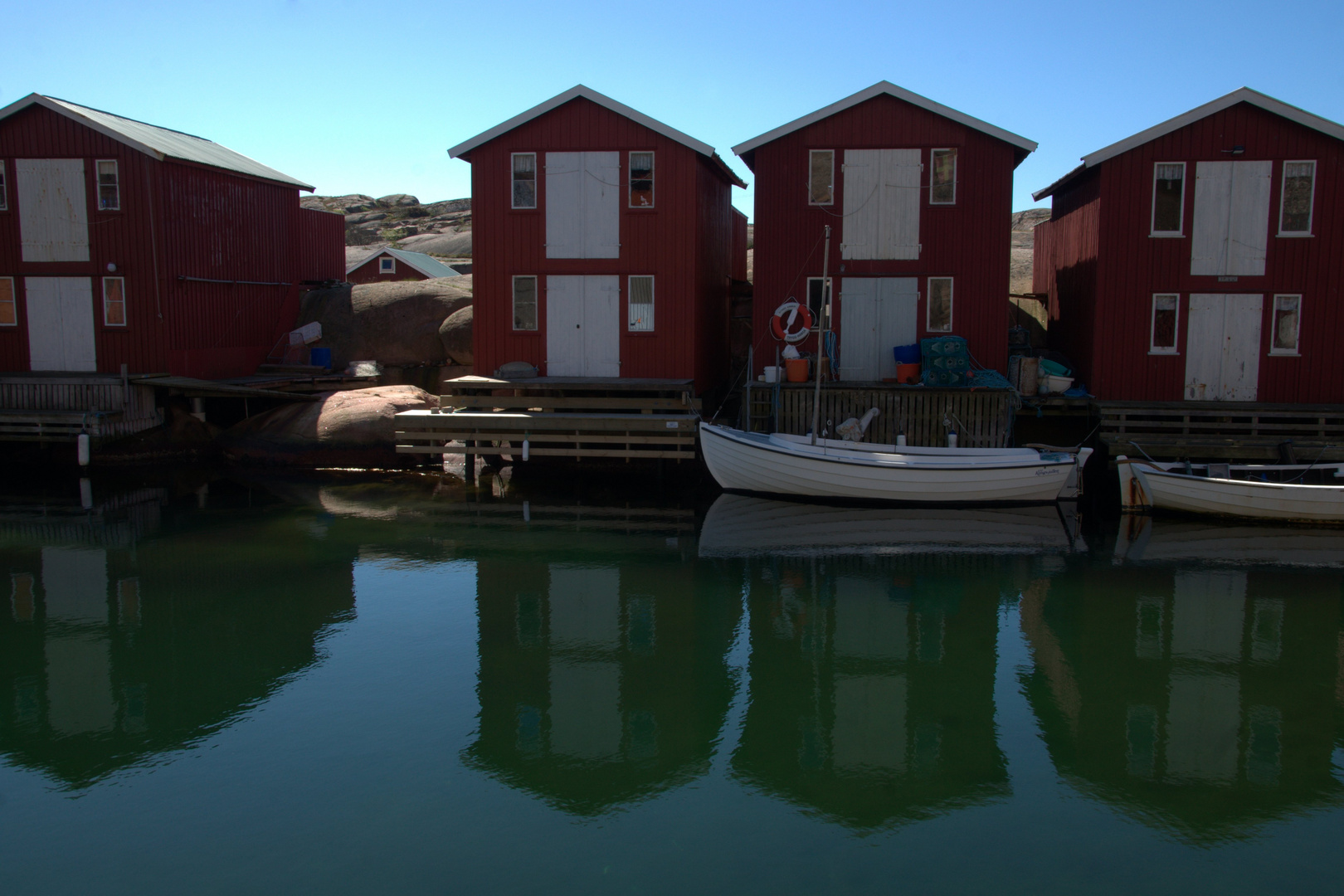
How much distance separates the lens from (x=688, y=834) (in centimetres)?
726

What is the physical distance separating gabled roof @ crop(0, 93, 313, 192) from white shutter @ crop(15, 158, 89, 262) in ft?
3.32

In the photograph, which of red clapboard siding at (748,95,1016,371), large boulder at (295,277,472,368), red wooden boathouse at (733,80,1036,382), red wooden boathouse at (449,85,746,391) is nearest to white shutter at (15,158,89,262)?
large boulder at (295,277,472,368)

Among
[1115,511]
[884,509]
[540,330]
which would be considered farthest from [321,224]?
[1115,511]

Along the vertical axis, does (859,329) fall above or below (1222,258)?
below

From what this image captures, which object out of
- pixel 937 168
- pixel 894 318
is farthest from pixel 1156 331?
pixel 937 168

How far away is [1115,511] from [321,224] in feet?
70.7

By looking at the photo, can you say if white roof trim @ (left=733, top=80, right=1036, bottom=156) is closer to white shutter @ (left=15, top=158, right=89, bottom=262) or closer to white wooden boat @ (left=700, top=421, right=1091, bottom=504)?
white wooden boat @ (left=700, top=421, right=1091, bottom=504)

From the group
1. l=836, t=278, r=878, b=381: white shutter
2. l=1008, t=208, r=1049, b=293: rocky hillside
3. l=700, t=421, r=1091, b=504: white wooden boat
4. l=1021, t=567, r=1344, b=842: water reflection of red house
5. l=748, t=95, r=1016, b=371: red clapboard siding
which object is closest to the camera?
l=1021, t=567, r=1344, b=842: water reflection of red house

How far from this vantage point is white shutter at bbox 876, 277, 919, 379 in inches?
787

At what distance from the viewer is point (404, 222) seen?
68.4 meters

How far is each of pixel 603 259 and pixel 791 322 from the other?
4057 mm

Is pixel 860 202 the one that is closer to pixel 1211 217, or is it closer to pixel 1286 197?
pixel 1211 217

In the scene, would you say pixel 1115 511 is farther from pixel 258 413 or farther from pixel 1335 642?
pixel 258 413

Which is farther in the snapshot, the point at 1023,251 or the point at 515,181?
the point at 1023,251
